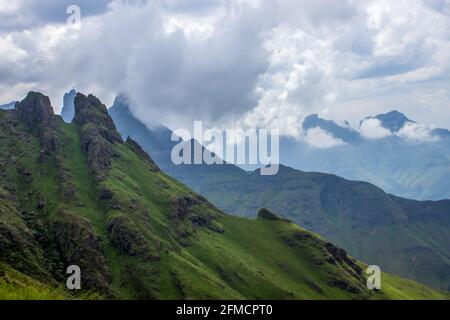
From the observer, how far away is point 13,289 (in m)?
29.1
